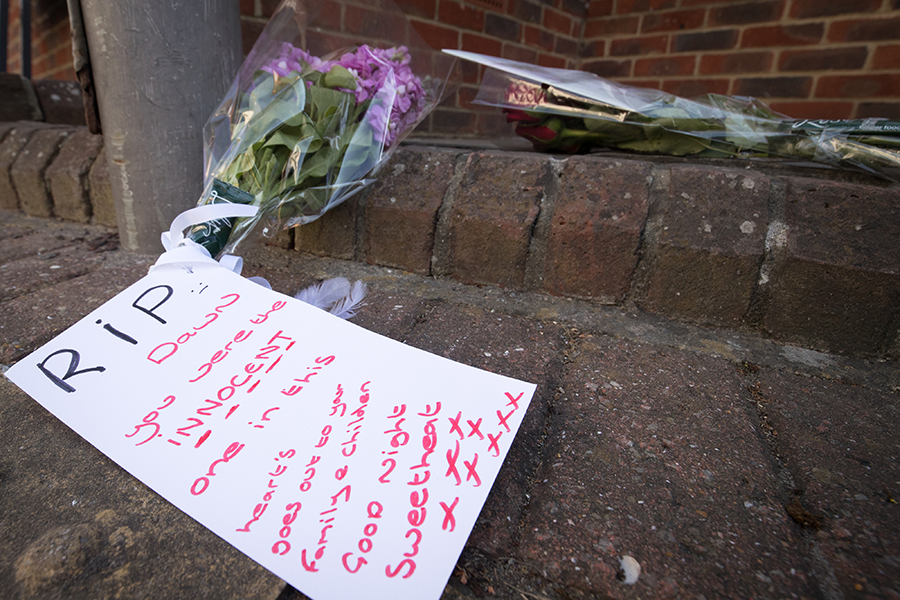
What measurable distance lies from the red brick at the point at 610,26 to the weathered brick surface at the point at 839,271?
4.81 feet

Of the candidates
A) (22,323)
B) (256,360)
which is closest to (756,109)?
(256,360)

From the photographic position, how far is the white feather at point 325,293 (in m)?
0.90

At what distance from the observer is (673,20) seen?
1.88m

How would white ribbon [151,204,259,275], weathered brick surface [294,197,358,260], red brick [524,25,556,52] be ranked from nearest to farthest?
1. white ribbon [151,204,259,275]
2. weathered brick surface [294,197,358,260]
3. red brick [524,25,556,52]

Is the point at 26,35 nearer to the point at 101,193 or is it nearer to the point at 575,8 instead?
the point at 101,193

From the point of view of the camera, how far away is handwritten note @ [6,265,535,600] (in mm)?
A: 462

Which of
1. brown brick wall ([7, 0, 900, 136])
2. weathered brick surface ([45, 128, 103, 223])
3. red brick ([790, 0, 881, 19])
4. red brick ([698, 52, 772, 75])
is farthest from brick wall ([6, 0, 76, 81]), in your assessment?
red brick ([790, 0, 881, 19])

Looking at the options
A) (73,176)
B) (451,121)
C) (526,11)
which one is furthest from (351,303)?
A: (526,11)

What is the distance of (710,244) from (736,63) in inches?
56.0

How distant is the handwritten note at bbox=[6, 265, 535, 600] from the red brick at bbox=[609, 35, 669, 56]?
6.31ft

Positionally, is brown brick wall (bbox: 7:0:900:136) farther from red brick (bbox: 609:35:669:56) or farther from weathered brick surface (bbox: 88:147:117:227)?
weathered brick surface (bbox: 88:147:117:227)

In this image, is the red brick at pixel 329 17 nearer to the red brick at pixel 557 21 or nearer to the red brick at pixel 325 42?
the red brick at pixel 325 42

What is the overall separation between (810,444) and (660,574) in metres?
0.34

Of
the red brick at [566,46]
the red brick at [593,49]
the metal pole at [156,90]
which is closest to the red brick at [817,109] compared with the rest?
the red brick at [593,49]
